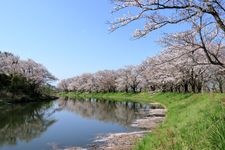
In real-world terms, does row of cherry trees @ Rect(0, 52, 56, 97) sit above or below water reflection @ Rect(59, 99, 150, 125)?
above

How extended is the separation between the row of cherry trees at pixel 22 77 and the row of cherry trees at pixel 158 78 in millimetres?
21257

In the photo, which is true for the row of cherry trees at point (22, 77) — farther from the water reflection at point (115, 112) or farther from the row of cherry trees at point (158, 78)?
the row of cherry trees at point (158, 78)

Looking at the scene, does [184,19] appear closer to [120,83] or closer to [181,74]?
[181,74]

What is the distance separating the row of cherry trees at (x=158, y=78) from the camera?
47375 millimetres

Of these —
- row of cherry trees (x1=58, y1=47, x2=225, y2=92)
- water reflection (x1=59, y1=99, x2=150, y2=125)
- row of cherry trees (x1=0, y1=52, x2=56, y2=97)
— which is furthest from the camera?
row of cherry trees (x1=0, y1=52, x2=56, y2=97)

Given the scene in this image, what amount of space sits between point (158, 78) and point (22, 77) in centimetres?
3312

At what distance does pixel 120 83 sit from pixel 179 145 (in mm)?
96347

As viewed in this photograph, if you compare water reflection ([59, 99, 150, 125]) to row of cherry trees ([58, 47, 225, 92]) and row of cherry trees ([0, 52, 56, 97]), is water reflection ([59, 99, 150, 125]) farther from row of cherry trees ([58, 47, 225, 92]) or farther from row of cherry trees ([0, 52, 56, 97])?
row of cherry trees ([0, 52, 56, 97])

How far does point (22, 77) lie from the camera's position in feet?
270

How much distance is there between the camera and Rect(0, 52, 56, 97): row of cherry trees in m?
74.5

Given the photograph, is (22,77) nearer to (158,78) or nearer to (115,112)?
(158,78)

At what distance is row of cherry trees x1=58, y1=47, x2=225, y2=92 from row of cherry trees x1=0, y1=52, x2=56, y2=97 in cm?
2126

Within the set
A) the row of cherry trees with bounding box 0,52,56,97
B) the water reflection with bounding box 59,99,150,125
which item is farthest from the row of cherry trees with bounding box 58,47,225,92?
the row of cherry trees with bounding box 0,52,56,97

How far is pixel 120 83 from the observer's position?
106375 mm
